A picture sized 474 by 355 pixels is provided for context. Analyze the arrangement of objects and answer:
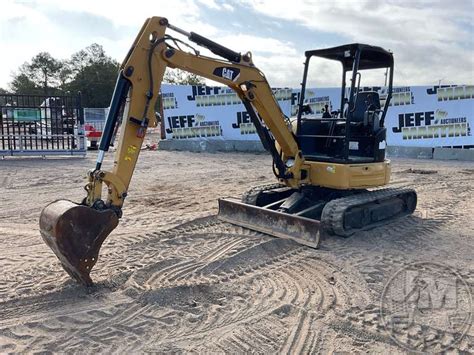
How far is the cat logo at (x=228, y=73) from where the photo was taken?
565 centimetres

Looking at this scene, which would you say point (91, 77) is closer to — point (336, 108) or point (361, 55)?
point (336, 108)

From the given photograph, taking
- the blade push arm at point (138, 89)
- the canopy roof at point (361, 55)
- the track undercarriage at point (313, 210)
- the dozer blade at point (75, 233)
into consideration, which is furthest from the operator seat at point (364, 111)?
the dozer blade at point (75, 233)

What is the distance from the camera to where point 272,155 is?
6.81m

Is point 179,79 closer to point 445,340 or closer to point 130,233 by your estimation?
point 130,233

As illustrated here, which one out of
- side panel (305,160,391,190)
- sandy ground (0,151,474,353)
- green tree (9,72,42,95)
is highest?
green tree (9,72,42,95)

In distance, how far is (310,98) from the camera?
19406 mm

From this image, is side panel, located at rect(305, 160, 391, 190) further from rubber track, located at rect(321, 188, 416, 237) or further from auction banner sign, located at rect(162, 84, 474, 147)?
auction banner sign, located at rect(162, 84, 474, 147)

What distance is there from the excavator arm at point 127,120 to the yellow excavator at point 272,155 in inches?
0.4

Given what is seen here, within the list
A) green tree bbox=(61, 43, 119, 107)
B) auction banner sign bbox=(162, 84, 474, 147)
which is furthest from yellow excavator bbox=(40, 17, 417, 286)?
green tree bbox=(61, 43, 119, 107)

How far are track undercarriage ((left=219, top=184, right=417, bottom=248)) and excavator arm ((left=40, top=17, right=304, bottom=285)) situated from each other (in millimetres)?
1682

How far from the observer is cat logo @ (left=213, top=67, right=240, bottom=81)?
5652 millimetres

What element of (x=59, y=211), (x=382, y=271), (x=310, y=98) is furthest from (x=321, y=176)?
(x=310, y=98)

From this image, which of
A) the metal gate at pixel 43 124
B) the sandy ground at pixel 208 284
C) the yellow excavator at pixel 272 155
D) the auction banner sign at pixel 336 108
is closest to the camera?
the sandy ground at pixel 208 284

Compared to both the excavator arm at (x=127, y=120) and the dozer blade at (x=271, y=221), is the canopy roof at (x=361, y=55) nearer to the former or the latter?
the excavator arm at (x=127, y=120)
